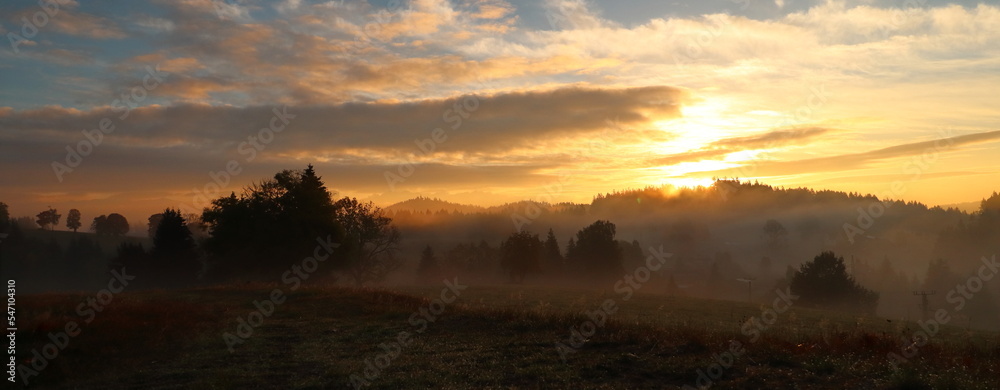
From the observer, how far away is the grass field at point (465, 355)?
12695 millimetres

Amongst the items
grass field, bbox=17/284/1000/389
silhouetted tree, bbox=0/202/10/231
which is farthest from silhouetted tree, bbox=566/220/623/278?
silhouetted tree, bbox=0/202/10/231

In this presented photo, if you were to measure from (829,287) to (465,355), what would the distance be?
248 ft

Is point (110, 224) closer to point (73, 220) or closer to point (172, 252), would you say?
point (73, 220)

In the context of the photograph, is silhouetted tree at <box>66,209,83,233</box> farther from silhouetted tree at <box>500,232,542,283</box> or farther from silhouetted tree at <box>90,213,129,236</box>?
silhouetted tree at <box>500,232,542,283</box>

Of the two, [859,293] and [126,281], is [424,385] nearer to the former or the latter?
[126,281]

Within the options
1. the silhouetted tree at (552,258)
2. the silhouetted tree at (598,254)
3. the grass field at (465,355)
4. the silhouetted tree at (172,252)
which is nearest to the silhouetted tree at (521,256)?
the silhouetted tree at (552,258)

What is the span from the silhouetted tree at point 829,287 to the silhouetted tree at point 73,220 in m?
172

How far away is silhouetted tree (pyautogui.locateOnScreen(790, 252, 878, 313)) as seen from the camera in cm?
7719

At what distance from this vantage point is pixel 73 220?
15450 cm

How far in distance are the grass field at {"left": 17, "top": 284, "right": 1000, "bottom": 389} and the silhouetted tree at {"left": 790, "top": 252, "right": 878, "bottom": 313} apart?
64.9 m

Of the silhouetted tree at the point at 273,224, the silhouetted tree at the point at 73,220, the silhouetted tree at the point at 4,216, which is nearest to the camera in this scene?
the silhouetted tree at the point at 273,224

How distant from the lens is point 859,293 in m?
78.7

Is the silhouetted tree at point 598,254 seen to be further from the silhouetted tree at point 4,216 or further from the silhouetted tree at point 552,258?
the silhouetted tree at point 4,216

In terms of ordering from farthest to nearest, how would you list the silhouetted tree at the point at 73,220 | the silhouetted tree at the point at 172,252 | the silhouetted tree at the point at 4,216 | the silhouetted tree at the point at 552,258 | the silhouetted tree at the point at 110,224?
the silhouetted tree at the point at 73,220 → the silhouetted tree at the point at 110,224 → the silhouetted tree at the point at 552,258 → the silhouetted tree at the point at 4,216 → the silhouetted tree at the point at 172,252
